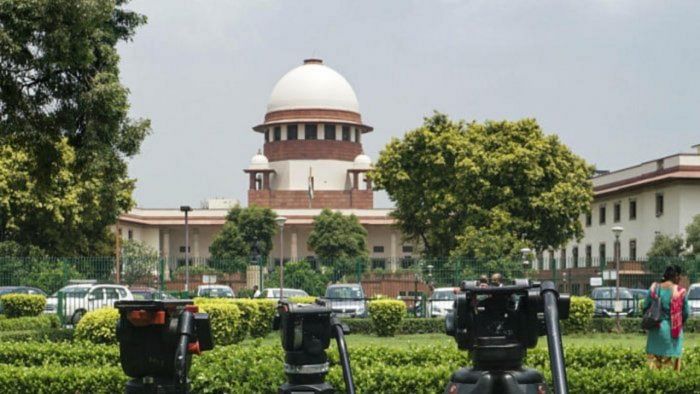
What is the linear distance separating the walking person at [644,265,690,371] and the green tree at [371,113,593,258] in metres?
32.2

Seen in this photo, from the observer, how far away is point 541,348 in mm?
12703

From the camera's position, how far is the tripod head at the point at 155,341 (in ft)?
20.1

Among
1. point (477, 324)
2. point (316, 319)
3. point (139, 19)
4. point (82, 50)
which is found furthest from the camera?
point (139, 19)

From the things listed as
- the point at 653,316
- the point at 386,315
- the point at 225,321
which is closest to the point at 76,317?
the point at 225,321

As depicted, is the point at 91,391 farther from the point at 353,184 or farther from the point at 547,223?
the point at 353,184

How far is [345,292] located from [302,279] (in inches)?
187

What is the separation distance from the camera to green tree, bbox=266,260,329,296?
36125mm

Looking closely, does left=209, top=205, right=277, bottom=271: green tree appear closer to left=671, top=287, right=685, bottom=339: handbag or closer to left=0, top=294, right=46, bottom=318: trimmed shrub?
left=0, top=294, right=46, bottom=318: trimmed shrub

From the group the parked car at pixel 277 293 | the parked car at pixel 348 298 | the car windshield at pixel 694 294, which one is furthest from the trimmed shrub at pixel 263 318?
the car windshield at pixel 694 294

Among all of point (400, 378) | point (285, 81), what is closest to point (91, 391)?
point (400, 378)

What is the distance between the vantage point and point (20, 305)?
26469mm

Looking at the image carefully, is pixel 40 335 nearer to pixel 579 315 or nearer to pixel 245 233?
pixel 579 315

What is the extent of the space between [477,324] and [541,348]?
24.2 feet

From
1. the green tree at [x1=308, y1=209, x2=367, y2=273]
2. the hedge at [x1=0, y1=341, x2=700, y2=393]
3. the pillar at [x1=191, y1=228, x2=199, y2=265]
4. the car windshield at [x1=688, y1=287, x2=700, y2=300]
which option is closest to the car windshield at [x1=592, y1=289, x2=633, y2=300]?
the car windshield at [x1=688, y1=287, x2=700, y2=300]
